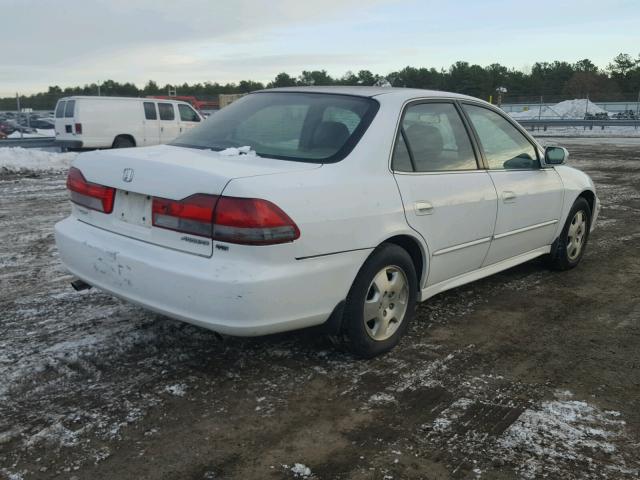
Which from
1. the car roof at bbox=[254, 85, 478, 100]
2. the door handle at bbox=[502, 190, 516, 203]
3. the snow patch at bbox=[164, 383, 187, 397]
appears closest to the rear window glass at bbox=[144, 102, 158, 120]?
the car roof at bbox=[254, 85, 478, 100]

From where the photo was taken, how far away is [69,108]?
17.0 meters

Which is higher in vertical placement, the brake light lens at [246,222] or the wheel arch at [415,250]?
the brake light lens at [246,222]

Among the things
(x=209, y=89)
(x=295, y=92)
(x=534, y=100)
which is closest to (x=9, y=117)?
(x=295, y=92)

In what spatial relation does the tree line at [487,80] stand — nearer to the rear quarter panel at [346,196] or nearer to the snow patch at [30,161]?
the snow patch at [30,161]

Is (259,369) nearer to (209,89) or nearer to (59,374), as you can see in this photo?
(59,374)

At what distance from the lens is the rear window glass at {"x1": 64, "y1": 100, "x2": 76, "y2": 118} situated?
1685cm

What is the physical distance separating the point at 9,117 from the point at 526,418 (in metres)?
27.0

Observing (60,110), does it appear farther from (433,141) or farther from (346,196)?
(346,196)

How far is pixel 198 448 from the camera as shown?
107 inches

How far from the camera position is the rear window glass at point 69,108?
1685 centimetres

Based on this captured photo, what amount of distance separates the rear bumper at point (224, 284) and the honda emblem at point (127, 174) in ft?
1.07

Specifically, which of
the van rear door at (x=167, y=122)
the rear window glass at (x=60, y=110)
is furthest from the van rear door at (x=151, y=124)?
the rear window glass at (x=60, y=110)

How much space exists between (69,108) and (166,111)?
9.03 feet

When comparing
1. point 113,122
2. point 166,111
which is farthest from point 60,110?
point 166,111
